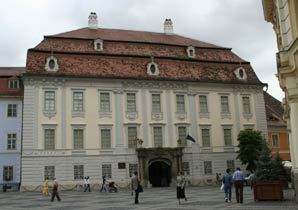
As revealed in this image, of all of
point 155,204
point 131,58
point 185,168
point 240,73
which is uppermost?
point 131,58

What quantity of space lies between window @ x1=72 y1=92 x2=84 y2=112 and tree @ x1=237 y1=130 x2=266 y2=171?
14569 millimetres

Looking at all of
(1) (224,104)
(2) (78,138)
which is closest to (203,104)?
(1) (224,104)

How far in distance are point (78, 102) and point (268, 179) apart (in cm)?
2152

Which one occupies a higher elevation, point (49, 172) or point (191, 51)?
point (191, 51)

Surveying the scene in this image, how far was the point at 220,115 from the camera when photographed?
38875 mm

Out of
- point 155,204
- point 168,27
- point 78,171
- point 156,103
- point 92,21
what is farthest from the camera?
point 168,27

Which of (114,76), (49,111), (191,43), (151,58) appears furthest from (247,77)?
(49,111)

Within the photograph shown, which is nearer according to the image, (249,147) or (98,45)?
(249,147)

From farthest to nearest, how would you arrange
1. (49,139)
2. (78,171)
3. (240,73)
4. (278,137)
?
(278,137), (240,73), (78,171), (49,139)

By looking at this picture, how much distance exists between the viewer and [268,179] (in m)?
17.6

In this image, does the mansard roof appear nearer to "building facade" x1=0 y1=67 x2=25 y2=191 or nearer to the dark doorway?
"building facade" x1=0 y1=67 x2=25 y2=191

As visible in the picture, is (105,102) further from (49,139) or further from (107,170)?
(107,170)

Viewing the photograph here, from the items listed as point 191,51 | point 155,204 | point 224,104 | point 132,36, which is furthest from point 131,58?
point 155,204

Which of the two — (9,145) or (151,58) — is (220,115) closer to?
(151,58)
